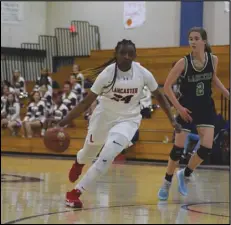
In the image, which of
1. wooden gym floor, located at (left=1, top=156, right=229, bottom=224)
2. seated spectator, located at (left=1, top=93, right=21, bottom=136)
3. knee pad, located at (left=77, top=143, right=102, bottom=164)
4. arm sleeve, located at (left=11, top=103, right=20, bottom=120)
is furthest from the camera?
seated spectator, located at (left=1, top=93, right=21, bottom=136)

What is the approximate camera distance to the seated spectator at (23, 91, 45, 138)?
1290 cm

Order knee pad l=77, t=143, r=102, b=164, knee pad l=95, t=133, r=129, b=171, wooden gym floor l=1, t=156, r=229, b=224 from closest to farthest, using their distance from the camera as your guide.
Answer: wooden gym floor l=1, t=156, r=229, b=224 < knee pad l=95, t=133, r=129, b=171 < knee pad l=77, t=143, r=102, b=164

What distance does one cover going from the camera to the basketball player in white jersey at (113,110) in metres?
5.86

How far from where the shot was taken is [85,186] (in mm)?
5922

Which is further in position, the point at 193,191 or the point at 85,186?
the point at 193,191

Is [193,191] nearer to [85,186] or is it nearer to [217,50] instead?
[85,186]

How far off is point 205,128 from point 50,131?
5.06ft

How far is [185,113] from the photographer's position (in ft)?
20.1

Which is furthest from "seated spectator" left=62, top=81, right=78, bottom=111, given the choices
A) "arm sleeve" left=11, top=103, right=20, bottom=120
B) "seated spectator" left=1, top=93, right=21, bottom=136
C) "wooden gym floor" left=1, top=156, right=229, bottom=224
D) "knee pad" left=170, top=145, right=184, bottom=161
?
"knee pad" left=170, top=145, right=184, bottom=161

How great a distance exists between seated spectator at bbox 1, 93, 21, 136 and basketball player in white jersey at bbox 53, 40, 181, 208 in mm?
9948

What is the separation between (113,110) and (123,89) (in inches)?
9.1

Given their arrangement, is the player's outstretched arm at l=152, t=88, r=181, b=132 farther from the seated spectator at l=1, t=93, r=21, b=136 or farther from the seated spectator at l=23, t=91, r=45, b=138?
the seated spectator at l=1, t=93, r=21, b=136

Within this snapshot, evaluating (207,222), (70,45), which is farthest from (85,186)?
(70,45)

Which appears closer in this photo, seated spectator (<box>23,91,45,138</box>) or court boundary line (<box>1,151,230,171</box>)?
court boundary line (<box>1,151,230,171</box>)
